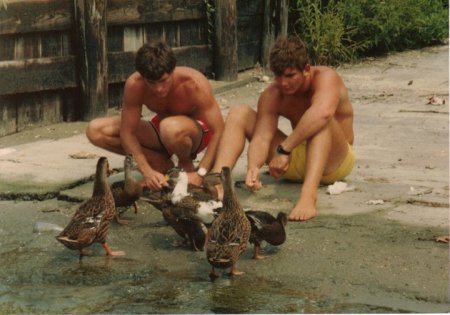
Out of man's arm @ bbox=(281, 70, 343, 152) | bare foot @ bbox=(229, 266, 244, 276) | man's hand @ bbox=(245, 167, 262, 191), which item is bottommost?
bare foot @ bbox=(229, 266, 244, 276)

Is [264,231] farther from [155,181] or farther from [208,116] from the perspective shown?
A: [208,116]

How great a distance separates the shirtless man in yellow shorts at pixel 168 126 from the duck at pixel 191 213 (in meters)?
0.67

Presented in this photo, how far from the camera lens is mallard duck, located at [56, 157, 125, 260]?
6695 millimetres

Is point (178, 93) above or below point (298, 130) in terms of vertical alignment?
above

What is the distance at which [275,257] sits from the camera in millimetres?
6824

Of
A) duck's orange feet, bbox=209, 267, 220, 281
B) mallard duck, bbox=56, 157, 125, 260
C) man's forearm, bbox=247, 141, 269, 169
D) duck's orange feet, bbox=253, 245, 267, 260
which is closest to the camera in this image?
duck's orange feet, bbox=209, 267, 220, 281

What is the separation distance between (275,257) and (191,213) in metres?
0.65

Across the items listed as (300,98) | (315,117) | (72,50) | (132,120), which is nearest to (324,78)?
(300,98)

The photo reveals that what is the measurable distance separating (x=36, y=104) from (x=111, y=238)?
15.4 feet

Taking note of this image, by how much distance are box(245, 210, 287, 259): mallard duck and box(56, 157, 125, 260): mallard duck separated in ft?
3.02

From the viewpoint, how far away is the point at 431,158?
966cm

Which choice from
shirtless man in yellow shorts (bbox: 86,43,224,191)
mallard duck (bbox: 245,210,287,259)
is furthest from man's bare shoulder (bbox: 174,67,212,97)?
mallard duck (bbox: 245,210,287,259)

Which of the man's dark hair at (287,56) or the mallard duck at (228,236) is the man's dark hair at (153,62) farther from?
the mallard duck at (228,236)

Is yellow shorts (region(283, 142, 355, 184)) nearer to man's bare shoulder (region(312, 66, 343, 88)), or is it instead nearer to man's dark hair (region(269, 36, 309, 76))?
man's bare shoulder (region(312, 66, 343, 88))
